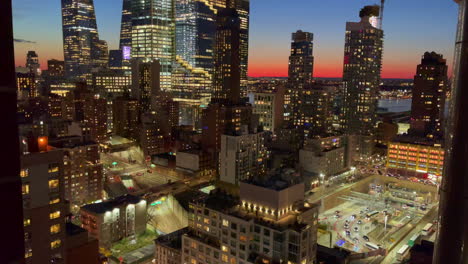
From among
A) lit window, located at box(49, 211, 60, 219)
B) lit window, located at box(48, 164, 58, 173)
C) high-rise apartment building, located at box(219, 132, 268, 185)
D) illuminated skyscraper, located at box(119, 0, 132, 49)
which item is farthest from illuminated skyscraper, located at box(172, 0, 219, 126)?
lit window, located at box(49, 211, 60, 219)

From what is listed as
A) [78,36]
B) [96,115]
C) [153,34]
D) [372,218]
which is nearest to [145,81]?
[96,115]

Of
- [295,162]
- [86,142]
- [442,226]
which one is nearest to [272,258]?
[442,226]

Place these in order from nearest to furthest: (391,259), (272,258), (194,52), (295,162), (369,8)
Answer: (272,258) < (391,259) < (295,162) < (369,8) < (194,52)

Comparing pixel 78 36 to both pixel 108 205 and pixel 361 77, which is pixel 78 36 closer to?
pixel 361 77

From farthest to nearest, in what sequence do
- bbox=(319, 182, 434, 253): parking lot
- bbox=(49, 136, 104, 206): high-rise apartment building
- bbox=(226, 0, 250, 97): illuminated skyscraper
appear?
1. bbox=(226, 0, 250, 97): illuminated skyscraper
2. bbox=(49, 136, 104, 206): high-rise apartment building
3. bbox=(319, 182, 434, 253): parking lot

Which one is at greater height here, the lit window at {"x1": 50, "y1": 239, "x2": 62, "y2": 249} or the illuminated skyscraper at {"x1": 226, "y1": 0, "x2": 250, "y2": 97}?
the illuminated skyscraper at {"x1": 226, "y1": 0, "x2": 250, "y2": 97}

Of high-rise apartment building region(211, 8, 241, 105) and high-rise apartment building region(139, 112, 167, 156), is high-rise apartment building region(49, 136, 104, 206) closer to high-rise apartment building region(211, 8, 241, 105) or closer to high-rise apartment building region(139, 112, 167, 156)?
high-rise apartment building region(139, 112, 167, 156)

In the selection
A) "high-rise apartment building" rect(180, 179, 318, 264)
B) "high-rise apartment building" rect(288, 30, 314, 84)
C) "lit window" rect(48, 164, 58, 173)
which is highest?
"high-rise apartment building" rect(288, 30, 314, 84)

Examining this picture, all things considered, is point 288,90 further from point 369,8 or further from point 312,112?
point 369,8
